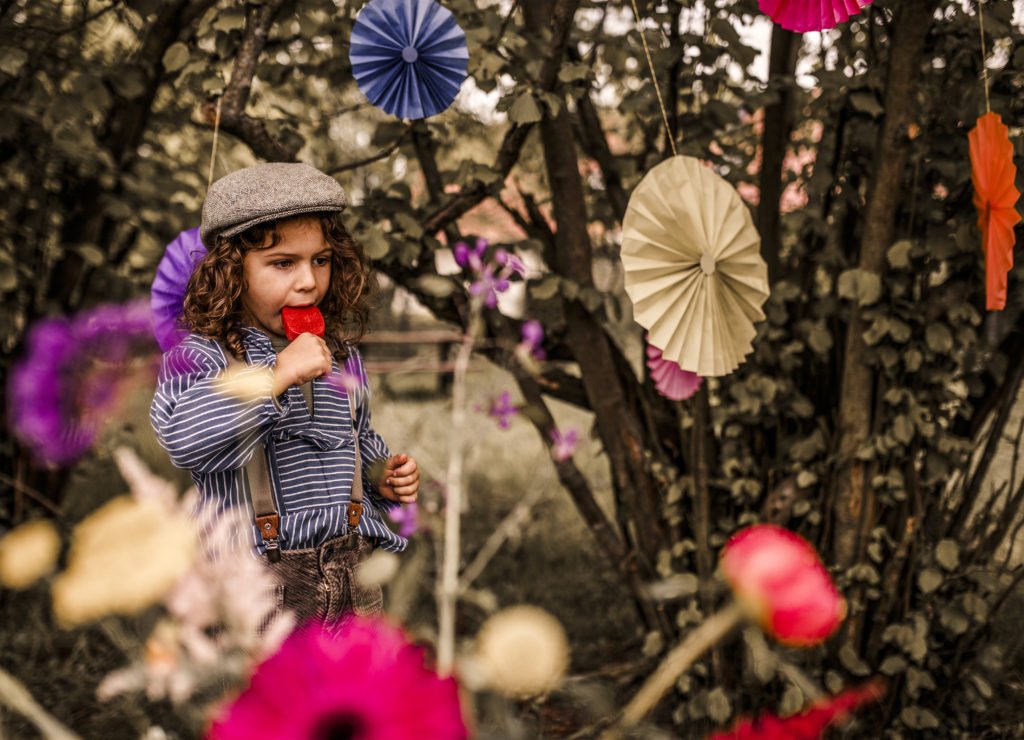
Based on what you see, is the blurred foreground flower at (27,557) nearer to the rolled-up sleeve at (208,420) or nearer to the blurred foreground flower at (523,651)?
the blurred foreground flower at (523,651)

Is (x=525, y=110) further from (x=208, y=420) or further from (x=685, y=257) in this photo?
(x=208, y=420)

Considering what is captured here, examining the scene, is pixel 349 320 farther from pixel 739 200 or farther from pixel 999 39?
pixel 999 39

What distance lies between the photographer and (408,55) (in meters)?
1.69

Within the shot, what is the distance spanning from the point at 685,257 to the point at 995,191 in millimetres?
576

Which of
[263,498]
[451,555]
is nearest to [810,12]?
[263,498]

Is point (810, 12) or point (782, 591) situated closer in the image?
point (782, 591)

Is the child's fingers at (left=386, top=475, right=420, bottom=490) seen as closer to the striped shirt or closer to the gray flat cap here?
the striped shirt

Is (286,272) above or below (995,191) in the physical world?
below

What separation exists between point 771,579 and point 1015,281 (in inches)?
81.8

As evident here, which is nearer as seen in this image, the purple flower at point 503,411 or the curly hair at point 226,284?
the purple flower at point 503,411

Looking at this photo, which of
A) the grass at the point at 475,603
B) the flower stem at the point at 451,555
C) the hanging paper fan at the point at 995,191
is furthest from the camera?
the grass at the point at 475,603

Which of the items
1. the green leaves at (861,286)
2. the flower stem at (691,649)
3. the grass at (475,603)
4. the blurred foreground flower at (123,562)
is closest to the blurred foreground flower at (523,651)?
the flower stem at (691,649)

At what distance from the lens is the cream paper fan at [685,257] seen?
1791 mm

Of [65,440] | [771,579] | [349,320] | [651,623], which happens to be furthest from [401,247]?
[771,579]
